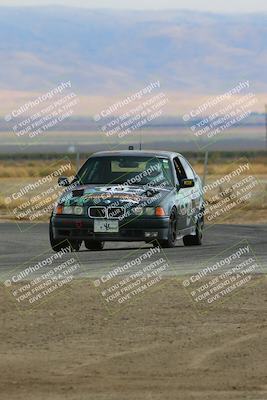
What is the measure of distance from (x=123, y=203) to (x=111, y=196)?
0.22m

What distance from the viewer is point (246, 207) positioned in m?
34.2

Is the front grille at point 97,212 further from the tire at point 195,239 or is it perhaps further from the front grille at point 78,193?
the tire at point 195,239

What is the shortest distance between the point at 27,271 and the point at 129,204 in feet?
10.2

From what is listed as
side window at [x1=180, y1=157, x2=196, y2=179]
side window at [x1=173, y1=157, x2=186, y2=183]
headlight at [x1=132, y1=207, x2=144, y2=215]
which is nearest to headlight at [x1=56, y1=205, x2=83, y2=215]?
headlight at [x1=132, y1=207, x2=144, y2=215]

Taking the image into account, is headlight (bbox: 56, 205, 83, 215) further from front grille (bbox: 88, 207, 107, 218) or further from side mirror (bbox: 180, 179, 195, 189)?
side mirror (bbox: 180, 179, 195, 189)

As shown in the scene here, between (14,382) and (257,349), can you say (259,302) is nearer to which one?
(257,349)

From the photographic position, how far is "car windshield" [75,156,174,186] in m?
20.4

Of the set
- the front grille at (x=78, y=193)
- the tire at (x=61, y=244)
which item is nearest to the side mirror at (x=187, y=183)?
the front grille at (x=78, y=193)

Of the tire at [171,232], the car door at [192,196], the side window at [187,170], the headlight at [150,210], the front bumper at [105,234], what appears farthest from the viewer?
the side window at [187,170]

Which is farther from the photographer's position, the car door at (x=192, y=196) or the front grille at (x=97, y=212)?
the car door at (x=192, y=196)

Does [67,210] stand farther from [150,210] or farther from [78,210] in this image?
[150,210]

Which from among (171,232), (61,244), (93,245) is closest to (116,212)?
(171,232)

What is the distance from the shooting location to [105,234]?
1967 centimetres

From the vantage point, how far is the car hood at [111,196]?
19.6 metres
